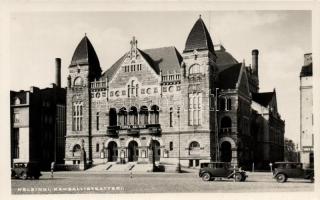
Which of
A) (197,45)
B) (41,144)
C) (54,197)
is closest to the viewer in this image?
(54,197)

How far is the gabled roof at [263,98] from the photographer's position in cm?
4309

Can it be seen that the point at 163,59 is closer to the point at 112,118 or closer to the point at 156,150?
the point at 112,118

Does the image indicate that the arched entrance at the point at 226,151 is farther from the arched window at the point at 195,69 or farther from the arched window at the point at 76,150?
the arched window at the point at 76,150

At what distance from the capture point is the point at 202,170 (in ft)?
79.8

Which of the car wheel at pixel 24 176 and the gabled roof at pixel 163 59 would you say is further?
the gabled roof at pixel 163 59

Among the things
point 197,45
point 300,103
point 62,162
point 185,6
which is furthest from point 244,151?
point 185,6

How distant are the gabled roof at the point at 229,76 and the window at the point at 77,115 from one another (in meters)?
10.4

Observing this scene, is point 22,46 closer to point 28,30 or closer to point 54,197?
point 28,30

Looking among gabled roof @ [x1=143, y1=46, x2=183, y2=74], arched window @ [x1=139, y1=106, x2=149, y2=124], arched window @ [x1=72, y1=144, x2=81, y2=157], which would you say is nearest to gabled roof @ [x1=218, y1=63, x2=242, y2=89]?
gabled roof @ [x1=143, y1=46, x2=183, y2=74]

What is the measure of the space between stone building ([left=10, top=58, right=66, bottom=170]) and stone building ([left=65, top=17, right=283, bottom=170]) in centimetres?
255

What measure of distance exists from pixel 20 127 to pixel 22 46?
58.5ft

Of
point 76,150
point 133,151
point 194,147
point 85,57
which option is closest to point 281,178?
point 194,147

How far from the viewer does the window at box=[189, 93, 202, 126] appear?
112ft

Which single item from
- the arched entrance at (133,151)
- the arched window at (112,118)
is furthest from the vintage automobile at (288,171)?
the arched window at (112,118)
